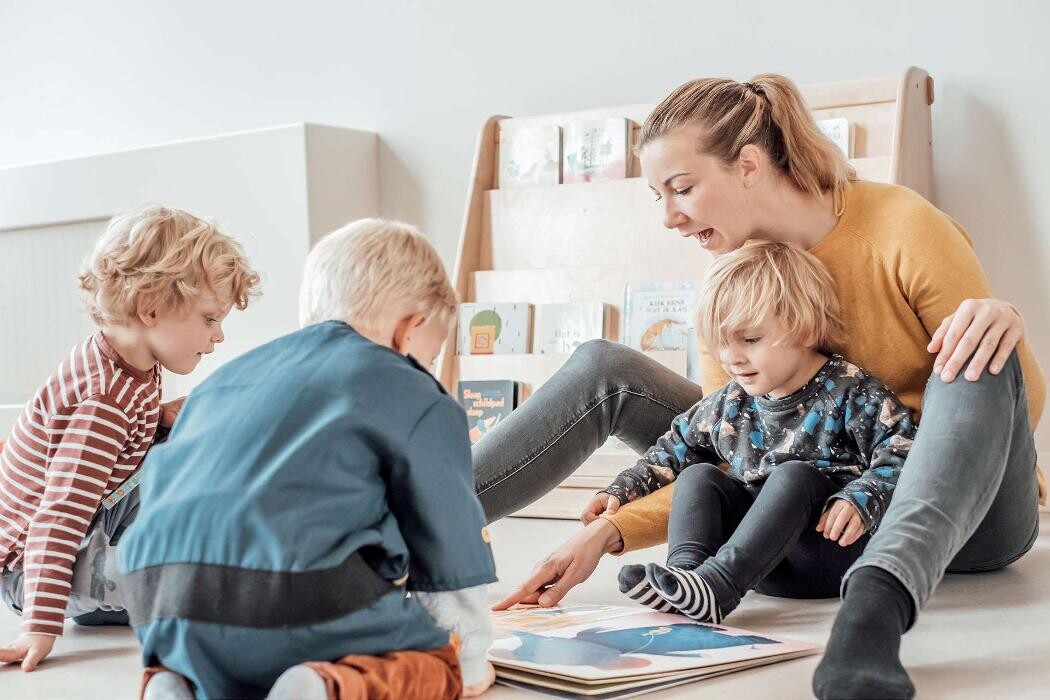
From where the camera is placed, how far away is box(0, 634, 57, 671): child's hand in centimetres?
121

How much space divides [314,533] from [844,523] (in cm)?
61

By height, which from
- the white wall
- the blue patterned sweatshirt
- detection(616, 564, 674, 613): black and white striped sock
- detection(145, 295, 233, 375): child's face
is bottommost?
detection(616, 564, 674, 613): black and white striped sock

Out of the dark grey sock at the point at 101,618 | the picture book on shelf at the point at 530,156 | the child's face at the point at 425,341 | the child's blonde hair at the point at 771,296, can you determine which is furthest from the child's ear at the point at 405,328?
the picture book on shelf at the point at 530,156

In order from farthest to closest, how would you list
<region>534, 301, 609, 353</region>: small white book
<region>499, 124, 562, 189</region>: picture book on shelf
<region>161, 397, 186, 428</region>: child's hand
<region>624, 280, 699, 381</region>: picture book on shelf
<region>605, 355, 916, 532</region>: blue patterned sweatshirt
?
<region>499, 124, 562, 189</region>: picture book on shelf → <region>534, 301, 609, 353</region>: small white book → <region>624, 280, 699, 381</region>: picture book on shelf → <region>161, 397, 186, 428</region>: child's hand → <region>605, 355, 916, 532</region>: blue patterned sweatshirt

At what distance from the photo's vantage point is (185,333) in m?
1.40

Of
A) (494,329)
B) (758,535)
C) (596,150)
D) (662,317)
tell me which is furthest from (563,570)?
(596,150)

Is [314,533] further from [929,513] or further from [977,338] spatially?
[977,338]

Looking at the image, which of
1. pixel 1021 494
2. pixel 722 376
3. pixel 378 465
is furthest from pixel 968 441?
pixel 378 465

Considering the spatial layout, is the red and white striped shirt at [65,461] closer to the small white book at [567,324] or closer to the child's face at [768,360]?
the child's face at [768,360]

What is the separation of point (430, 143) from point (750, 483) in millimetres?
1584

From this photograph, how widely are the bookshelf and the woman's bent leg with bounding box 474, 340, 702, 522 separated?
0.66 m

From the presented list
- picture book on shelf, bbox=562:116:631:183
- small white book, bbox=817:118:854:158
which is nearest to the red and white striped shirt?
picture book on shelf, bbox=562:116:631:183

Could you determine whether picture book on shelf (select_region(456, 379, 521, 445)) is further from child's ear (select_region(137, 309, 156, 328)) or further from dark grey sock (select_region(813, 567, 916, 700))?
dark grey sock (select_region(813, 567, 916, 700))

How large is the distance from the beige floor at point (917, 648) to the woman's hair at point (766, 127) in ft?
1.67
